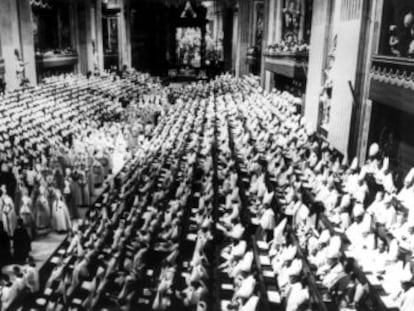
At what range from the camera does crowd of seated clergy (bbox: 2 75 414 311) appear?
272 inches

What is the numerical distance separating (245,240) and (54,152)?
22.0 feet

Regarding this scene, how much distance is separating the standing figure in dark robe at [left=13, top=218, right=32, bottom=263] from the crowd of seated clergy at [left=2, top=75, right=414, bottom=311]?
547mm

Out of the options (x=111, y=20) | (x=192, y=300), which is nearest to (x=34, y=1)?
(x=111, y=20)

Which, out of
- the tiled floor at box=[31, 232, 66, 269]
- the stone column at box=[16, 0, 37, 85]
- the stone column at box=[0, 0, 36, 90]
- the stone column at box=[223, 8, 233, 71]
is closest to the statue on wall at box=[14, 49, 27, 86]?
the stone column at box=[0, 0, 36, 90]

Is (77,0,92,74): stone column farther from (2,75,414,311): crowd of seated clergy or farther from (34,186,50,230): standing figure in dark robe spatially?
(34,186,50,230): standing figure in dark robe

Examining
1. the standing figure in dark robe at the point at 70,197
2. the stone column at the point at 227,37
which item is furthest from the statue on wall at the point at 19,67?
the stone column at the point at 227,37

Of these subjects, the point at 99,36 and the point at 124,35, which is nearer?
the point at 99,36

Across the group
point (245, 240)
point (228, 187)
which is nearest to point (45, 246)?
point (245, 240)

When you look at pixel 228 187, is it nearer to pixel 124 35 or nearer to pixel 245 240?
pixel 245 240

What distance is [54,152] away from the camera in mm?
13008

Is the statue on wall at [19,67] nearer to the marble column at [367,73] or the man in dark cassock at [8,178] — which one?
the man in dark cassock at [8,178]

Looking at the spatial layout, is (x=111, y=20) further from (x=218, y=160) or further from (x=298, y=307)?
(x=298, y=307)

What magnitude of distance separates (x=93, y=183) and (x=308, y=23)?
597 inches

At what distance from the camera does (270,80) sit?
92.4 feet
